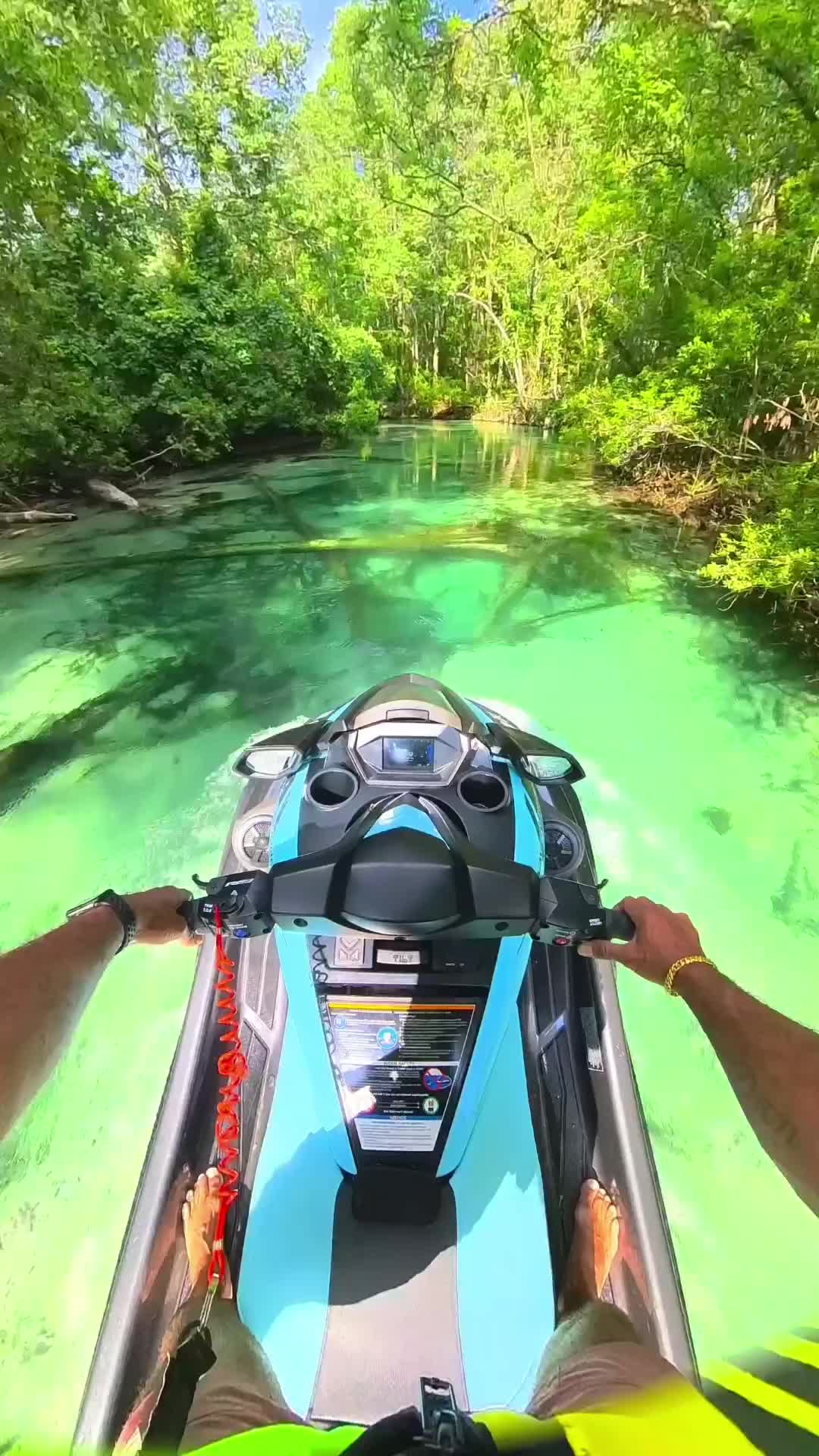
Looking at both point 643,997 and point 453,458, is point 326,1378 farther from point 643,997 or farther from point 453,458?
point 453,458

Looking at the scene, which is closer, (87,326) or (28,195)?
(28,195)

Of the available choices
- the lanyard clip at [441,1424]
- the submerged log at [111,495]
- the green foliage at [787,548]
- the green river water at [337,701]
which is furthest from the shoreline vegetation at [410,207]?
the lanyard clip at [441,1424]

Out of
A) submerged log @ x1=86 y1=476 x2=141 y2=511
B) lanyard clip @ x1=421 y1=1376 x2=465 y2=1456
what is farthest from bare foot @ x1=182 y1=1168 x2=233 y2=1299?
submerged log @ x1=86 y1=476 x2=141 y2=511

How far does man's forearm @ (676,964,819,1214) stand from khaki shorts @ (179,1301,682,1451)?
295 mm

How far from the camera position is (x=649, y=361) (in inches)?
322

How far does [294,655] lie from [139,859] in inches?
88.3

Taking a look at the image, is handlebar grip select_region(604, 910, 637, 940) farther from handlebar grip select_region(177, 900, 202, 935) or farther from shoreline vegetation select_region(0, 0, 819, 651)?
shoreline vegetation select_region(0, 0, 819, 651)

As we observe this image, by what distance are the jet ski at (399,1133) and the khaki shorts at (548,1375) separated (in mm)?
69

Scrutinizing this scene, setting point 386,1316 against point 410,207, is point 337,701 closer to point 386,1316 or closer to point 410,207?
point 386,1316

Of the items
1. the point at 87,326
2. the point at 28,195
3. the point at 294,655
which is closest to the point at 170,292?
the point at 87,326

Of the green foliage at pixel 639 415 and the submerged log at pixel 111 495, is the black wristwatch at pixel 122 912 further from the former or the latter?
the submerged log at pixel 111 495

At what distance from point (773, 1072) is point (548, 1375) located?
0.60 metres

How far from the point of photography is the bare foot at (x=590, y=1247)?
129 cm

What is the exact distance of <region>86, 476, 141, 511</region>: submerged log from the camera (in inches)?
323
